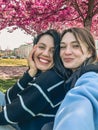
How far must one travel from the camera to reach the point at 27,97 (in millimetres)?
2701

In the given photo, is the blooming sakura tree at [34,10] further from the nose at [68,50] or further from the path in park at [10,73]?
the nose at [68,50]

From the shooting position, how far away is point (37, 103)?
8.79ft

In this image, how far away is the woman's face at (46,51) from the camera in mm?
3141

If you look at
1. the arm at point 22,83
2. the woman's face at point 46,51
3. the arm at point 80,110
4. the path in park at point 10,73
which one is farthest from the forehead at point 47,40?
the path in park at point 10,73

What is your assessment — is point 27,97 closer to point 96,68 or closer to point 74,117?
point 96,68

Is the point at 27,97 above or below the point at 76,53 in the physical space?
below

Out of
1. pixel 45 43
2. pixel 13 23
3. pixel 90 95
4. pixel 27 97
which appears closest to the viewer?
pixel 90 95

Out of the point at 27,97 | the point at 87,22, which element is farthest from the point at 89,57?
the point at 87,22

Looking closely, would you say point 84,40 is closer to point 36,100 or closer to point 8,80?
point 36,100

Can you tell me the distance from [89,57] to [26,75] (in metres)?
1.39

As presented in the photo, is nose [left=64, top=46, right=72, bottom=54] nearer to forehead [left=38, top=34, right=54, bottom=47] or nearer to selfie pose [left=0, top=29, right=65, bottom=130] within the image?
selfie pose [left=0, top=29, right=65, bottom=130]

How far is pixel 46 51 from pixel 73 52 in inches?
26.6

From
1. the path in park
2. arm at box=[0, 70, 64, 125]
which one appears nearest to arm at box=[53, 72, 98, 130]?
arm at box=[0, 70, 64, 125]

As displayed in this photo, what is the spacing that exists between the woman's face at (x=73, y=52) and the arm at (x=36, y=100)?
233mm
